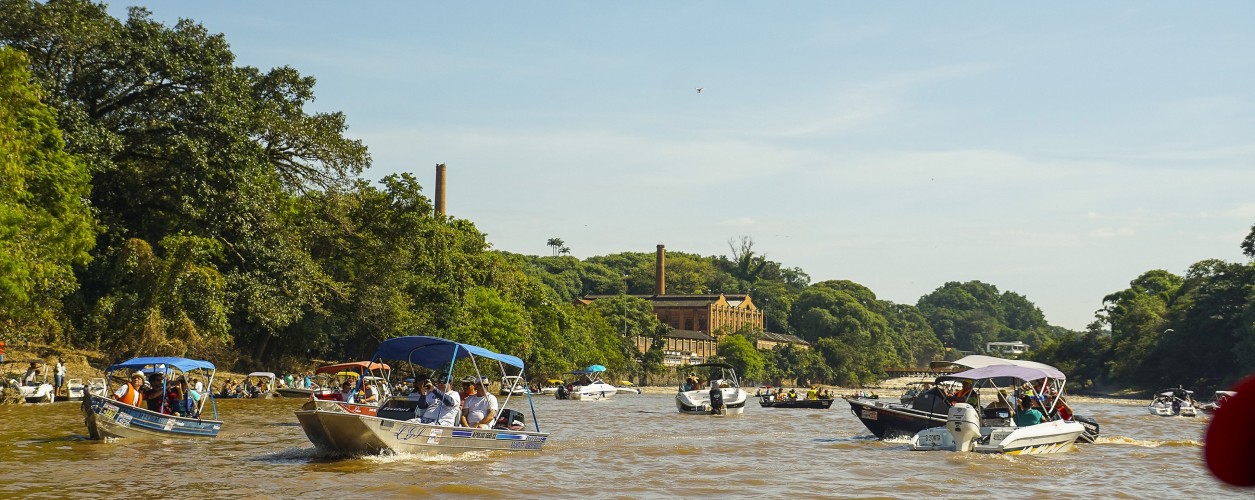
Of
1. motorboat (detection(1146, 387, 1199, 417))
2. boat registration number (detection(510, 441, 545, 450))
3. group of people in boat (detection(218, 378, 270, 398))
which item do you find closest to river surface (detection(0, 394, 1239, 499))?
boat registration number (detection(510, 441, 545, 450))

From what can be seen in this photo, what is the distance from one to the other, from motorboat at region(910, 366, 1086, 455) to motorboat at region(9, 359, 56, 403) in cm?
3389

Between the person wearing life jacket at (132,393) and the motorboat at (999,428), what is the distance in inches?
787

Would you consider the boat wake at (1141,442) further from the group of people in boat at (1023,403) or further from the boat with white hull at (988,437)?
the boat with white hull at (988,437)

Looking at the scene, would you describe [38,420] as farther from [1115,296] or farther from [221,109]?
[1115,296]

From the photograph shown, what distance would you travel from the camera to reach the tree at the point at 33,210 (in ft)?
129

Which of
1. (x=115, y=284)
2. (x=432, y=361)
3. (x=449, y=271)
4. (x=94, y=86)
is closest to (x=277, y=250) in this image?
(x=115, y=284)

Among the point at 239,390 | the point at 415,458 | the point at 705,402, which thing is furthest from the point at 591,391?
the point at 415,458

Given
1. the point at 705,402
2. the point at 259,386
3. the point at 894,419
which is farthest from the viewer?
the point at 259,386

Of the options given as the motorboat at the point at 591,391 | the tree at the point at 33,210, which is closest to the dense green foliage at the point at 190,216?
the tree at the point at 33,210

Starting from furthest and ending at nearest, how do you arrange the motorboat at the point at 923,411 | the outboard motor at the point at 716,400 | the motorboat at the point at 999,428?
the outboard motor at the point at 716,400, the motorboat at the point at 923,411, the motorboat at the point at 999,428

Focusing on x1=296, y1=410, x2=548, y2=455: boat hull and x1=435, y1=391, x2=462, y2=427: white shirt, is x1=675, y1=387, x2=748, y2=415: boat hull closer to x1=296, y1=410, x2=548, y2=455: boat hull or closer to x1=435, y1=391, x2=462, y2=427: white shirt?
x1=296, y1=410, x2=548, y2=455: boat hull

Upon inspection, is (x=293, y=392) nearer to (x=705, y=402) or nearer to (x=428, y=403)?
(x=705, y=402)

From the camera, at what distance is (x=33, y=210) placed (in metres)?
43.3

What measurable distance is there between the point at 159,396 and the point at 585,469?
11455mm
